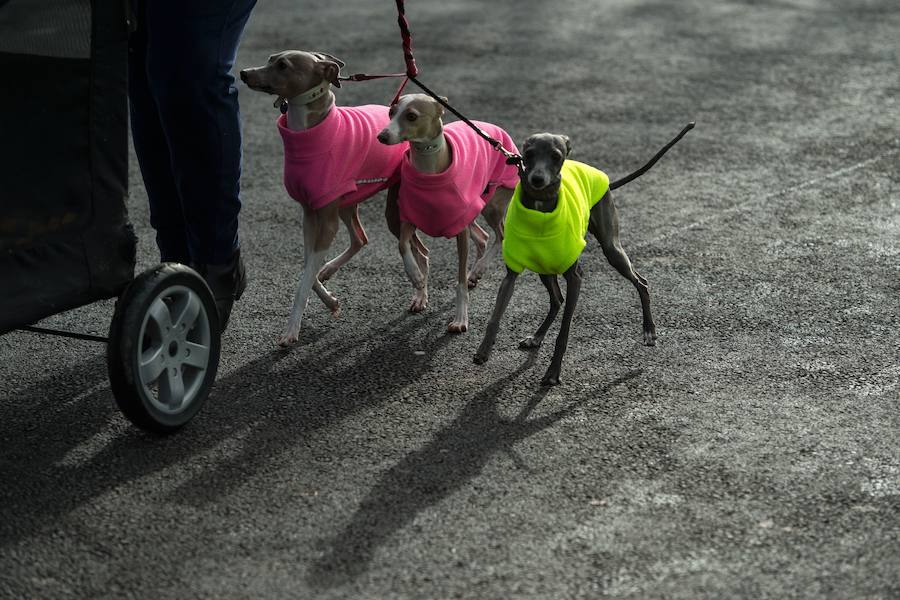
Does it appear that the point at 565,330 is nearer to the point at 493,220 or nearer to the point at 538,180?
the point at 538,180

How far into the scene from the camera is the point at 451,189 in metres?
5.00

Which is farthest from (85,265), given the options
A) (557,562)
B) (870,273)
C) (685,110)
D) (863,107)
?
(863,107)

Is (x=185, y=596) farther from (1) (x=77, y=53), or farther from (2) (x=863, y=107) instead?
(2) (x=863, y=107)

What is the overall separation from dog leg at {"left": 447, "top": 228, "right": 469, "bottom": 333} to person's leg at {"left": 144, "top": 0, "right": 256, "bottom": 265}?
89cm

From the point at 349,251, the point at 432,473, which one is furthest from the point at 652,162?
the point at 432,473

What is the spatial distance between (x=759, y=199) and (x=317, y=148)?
9.42 feet

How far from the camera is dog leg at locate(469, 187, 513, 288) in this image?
5562mm

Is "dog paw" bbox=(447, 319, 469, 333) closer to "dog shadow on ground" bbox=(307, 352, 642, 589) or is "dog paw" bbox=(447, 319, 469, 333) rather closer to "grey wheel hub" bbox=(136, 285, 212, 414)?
"dog shadow on ground" bbox=(307, 352, 642, 589)

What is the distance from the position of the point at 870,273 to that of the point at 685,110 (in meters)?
3.21

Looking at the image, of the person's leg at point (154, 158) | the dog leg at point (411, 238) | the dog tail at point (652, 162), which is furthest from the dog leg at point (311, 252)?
the dog tail at point (652, 162)

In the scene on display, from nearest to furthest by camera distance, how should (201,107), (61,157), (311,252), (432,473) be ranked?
(61,157) < (432,473) < (201,107) < (311,252)

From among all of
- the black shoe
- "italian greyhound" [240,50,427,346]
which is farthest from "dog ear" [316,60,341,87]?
the black shoe

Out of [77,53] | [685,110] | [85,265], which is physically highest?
[77,53]

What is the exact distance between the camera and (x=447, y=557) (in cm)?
344
